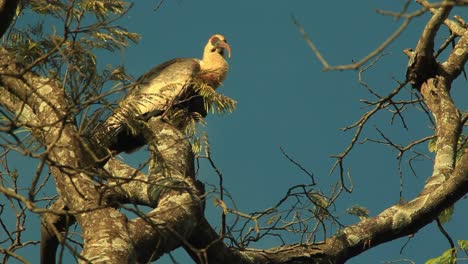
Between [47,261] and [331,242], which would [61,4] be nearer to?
[47,261]

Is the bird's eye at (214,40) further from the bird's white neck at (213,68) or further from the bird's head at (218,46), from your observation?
the bird's white neck at (213,68)

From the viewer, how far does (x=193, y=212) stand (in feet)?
14.0

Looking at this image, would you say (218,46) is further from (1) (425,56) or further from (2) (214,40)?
(1) (425,56)

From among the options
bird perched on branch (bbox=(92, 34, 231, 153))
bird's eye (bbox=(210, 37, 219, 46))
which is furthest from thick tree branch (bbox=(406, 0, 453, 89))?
bird's eye (bbox=(210, 37, 219, 46))

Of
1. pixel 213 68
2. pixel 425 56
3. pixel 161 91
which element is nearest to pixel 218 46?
pixel 213 68

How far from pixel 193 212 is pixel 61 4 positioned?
5.18ft

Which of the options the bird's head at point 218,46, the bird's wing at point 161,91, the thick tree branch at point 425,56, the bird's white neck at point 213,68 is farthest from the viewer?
the bird's head at point 218,46

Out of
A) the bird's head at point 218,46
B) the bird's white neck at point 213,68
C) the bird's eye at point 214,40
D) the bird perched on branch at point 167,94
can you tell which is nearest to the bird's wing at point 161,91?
the bird perched on branch at point 167,94

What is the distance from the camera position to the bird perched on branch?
4938 millimetres

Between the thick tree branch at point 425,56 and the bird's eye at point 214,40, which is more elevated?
the bird's eye at point 214,40

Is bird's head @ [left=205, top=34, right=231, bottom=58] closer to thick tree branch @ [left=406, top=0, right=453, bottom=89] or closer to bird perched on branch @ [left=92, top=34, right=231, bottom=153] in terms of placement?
bird perched on branch @ [left=92, top=34, right=231, bottom=153]

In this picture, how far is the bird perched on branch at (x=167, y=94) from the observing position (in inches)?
194

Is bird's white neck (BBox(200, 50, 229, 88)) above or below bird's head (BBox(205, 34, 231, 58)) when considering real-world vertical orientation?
below

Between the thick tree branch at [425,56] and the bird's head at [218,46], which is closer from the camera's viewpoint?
the thick tree branch at [425,56]
